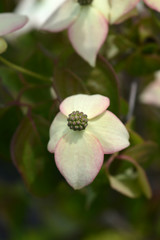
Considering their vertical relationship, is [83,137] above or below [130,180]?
above

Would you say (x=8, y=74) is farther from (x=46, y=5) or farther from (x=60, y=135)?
(x=46, y=5)

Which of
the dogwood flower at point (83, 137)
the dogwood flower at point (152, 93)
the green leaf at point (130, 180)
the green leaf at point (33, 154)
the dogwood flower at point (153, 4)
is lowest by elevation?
the dogwood flower at point (152, 93)

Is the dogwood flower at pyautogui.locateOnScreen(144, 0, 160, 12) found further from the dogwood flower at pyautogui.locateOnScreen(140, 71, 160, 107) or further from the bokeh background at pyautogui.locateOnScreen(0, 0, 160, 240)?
the dogwood flower at pyautogui.locateOnScreen(140, 71, 160, 107)

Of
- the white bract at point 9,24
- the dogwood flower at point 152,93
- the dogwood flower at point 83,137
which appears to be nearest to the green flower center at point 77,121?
the dogwood flower at point 83,137

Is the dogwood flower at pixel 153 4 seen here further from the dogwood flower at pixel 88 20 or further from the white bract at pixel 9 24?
the white bract at pixel 9 24

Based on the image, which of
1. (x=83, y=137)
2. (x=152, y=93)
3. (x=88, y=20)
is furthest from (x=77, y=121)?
(x=152, y=93)

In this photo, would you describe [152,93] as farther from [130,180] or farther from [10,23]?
[10,23]

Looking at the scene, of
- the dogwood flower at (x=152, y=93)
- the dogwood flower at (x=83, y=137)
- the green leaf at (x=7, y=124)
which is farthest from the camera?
the dogwood flower at (x=152, y=93)
